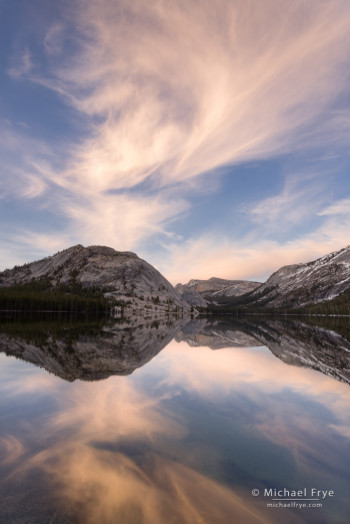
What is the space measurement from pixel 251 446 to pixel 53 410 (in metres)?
8.85

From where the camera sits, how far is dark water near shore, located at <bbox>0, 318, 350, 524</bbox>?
22.9ft

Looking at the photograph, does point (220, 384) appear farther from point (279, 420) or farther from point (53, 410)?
point (53, 410)

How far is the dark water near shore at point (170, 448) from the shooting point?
6.96 meters

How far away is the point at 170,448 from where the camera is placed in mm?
10070

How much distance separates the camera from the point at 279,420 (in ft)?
43.9

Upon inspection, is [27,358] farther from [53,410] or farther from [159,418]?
[159,418]

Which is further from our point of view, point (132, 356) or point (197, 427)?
Answer: point (132, 356)

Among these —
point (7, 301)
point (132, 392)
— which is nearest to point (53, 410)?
point (132, 392)

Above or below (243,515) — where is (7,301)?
above

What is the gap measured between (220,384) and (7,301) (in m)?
152

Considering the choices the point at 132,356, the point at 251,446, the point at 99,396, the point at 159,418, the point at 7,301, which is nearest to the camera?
the point at 251,446

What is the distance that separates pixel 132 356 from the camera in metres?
29.9

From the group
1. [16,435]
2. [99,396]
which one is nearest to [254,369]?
[99,396]

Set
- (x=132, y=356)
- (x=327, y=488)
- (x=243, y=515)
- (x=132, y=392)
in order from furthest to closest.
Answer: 1. (x=132, y=356)
2. (x=132, y=392)
3. (x=327, y=488)
4. (x=243, y=515)
